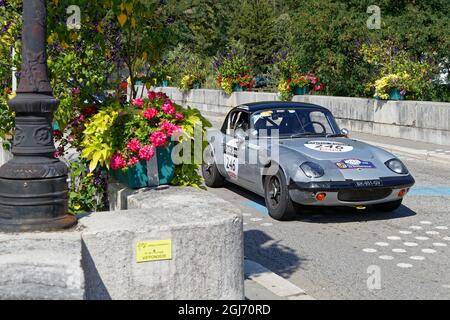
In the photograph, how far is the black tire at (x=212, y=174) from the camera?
1079 centimetres

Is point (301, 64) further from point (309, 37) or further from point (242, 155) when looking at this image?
point (242, 155)

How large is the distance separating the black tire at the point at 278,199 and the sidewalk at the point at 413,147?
6.52 m

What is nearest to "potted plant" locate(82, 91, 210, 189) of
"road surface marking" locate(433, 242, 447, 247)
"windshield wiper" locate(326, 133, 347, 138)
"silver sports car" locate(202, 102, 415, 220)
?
"silver sports car" locate(202, 102, 415, 220)

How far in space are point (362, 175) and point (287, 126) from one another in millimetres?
1840

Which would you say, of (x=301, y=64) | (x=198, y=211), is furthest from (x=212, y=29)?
(x=198, y=211)

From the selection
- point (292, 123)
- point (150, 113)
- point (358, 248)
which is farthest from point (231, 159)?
point (150, 113)

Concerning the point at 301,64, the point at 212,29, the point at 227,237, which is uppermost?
the point at 212,29

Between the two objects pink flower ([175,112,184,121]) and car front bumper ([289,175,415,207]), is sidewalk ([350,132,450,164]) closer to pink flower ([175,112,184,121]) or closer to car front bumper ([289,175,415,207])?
car front bumper ([289,175,415,207])

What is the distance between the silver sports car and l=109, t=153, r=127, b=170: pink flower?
296cm

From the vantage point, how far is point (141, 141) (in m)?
5.60

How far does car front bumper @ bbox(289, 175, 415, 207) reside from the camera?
7.88 metres

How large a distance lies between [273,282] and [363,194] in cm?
275

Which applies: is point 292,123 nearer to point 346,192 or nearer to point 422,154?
point 346,192
